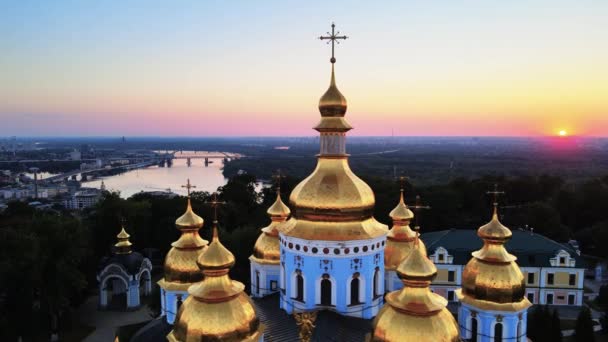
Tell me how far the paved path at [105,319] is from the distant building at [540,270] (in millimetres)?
17885

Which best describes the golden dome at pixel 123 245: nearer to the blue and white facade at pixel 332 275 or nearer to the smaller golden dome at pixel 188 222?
the smaller golden dome at pixel 188 222

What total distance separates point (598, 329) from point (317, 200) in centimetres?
1919

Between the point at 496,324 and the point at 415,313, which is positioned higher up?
the point at 415,313

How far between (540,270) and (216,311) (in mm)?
22880

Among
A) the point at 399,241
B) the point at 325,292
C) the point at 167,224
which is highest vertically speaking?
the point at 399,241

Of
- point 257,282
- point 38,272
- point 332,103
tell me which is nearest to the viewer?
point 332,103

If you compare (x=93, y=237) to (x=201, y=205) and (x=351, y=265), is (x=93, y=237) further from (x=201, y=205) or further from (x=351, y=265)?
(x=351, y=265)

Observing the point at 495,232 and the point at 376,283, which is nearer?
the point at 495,232

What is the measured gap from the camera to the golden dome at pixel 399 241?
1691 cm

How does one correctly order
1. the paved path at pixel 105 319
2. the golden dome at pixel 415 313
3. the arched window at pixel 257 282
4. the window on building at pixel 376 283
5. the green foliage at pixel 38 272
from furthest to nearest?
the paved path at pixel 105 319
the green foliage at pixel 38 272
the arched window at pixel 257 282
the window on building at pixel 376 283
the golden dome at pixel 415 313

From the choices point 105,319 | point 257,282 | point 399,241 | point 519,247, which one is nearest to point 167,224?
point 105,319

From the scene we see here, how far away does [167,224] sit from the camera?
3581cm

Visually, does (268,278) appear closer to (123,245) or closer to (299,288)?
(299,288)

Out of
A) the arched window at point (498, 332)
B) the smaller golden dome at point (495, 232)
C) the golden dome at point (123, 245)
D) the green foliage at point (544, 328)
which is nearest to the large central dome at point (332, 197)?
the smaller golden dome at point (495, 232)
